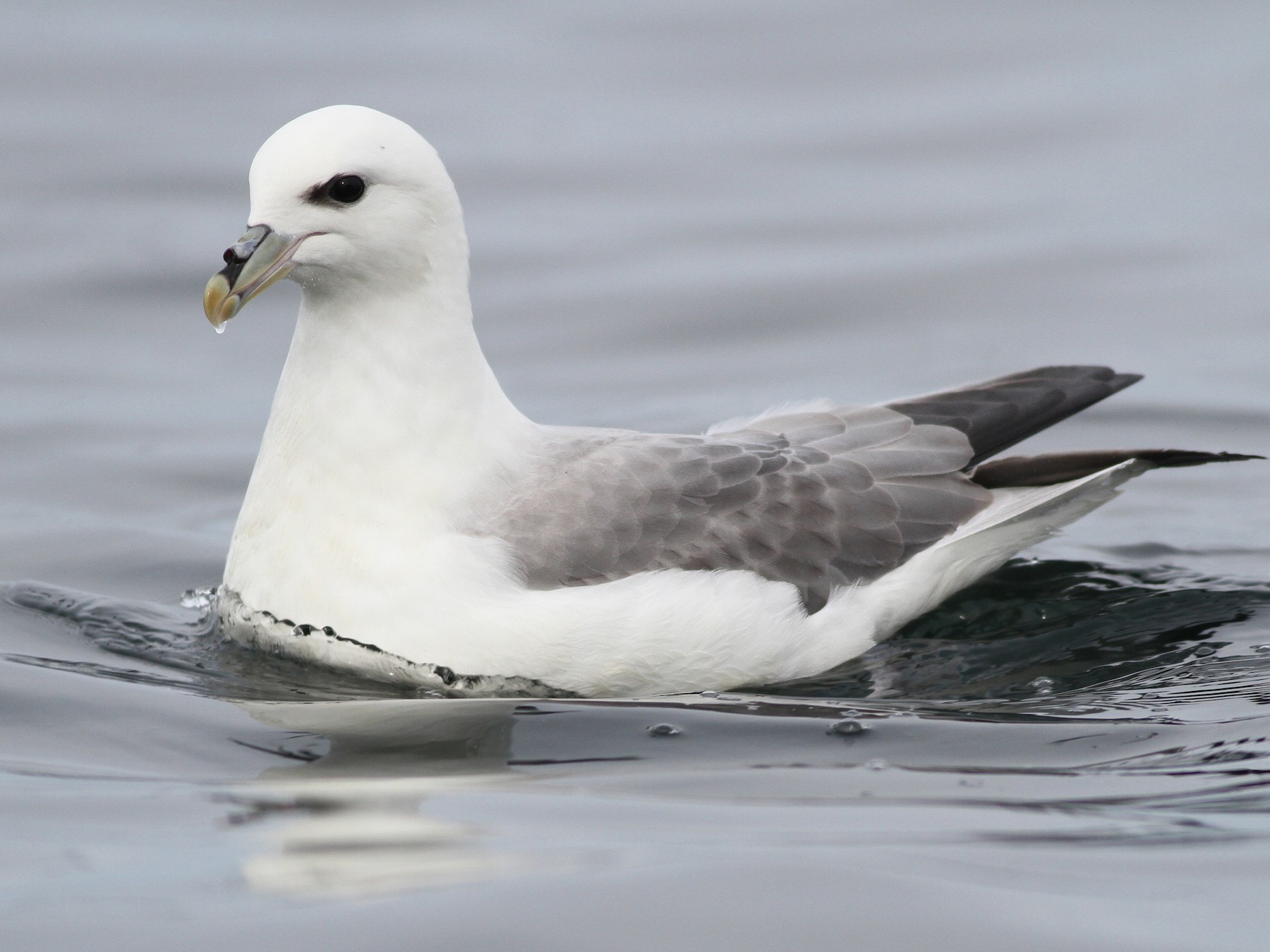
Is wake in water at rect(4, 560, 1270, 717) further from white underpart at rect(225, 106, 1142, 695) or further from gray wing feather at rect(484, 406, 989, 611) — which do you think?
gray wing feather at rect(484, 406, 989, 611)

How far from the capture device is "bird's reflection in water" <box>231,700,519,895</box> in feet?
13.1

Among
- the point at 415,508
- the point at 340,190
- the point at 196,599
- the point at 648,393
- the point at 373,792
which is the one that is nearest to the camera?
the point at 373,792

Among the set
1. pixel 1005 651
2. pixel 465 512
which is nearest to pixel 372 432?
pixel 465 512

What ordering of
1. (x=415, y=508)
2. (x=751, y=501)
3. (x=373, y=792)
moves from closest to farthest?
(x=373, y=792)
(x=415, y=508)
(x=751, y=501)

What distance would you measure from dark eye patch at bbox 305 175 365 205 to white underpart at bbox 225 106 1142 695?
4cm

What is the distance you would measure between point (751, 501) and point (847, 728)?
3.76 ft

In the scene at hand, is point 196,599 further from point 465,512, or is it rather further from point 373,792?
point 373,792

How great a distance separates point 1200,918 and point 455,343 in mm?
3097

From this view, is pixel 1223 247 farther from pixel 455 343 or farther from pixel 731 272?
pixel 455 343

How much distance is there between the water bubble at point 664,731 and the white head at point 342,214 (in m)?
1.69

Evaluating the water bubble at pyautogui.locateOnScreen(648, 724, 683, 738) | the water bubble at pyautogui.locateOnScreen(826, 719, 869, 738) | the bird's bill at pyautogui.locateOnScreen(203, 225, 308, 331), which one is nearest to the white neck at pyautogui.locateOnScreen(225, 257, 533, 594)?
the bird's bill at pyautogui.locateOnScreen(203, 225, 308, 331)

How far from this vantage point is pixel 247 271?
5406 mm

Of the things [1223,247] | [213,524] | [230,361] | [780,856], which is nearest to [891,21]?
[1223,247]

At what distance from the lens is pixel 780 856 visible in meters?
3.96
